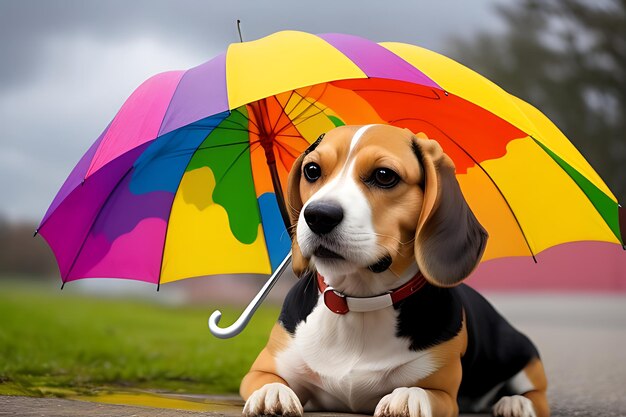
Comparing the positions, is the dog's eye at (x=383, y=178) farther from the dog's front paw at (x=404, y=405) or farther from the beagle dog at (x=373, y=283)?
the dog's front paw at (x=404, y=405)

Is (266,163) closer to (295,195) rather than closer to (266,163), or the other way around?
(266,163)

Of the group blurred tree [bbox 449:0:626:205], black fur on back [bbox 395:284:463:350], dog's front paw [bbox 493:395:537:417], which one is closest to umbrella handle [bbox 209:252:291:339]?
black fur on back [bbox 395:284:463:350]

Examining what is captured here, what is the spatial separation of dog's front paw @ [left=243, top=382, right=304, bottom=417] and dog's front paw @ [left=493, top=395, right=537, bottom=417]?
1041mm

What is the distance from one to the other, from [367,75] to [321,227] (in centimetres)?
53

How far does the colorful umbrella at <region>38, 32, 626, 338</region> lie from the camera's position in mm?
2943

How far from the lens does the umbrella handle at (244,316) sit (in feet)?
11.5

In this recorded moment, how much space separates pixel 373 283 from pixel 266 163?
116 centimetres

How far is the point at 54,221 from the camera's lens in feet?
11.9

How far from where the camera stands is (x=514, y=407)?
340cm

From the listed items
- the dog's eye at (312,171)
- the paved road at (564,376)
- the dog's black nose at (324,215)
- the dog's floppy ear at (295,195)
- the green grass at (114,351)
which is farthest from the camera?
the green grass at (114,351)

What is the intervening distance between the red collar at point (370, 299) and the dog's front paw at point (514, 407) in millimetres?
808

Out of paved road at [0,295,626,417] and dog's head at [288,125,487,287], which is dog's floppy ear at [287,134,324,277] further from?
paved road at [0,295,626,417]

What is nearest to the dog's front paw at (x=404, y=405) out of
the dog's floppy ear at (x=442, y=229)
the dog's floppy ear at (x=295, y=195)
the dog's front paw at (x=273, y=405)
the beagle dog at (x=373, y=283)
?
the beagle dog at (x=373, y=283)

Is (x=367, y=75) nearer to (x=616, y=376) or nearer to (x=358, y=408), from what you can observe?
(x=358, y=408)
